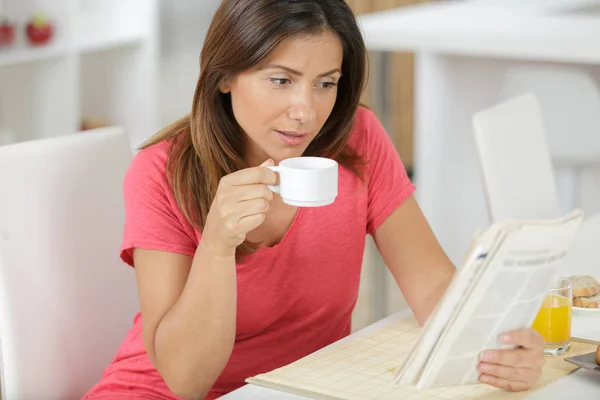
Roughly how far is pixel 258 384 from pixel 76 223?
0.47 meters

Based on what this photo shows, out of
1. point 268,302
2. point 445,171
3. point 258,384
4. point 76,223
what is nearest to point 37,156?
point 76,223

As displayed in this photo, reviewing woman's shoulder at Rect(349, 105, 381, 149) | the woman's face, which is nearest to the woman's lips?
the woman's face

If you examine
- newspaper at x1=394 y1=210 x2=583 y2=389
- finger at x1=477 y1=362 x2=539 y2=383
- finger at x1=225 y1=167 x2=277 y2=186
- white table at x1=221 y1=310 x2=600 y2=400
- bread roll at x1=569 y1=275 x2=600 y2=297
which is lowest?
white table at x1=221 y1=310 x2=600 y2=400

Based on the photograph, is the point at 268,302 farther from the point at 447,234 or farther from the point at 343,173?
the point at 447,234

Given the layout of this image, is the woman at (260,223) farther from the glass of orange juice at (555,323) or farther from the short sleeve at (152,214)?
the glass of orange juice at (555,323)

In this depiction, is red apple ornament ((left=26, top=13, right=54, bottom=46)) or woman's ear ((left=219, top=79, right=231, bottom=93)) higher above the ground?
red apple ornament ((left=26, top=13, right=54, bottom=46))

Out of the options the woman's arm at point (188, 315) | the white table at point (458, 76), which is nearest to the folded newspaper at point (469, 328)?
the woman's arm at point (188, 315)

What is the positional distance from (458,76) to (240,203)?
2.07 metres

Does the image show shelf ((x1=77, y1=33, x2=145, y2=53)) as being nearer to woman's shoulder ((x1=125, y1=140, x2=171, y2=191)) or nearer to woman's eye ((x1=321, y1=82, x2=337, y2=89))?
woman's shoulder ((x1=125, y1=140, x2=171, y2=191))

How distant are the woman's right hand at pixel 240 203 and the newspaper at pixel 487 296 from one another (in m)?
0.29

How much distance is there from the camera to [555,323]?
1307mm

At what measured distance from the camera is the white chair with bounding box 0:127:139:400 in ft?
4.78

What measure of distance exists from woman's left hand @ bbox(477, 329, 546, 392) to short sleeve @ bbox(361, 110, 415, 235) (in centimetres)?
46

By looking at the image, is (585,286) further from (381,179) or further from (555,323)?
(381,179)
